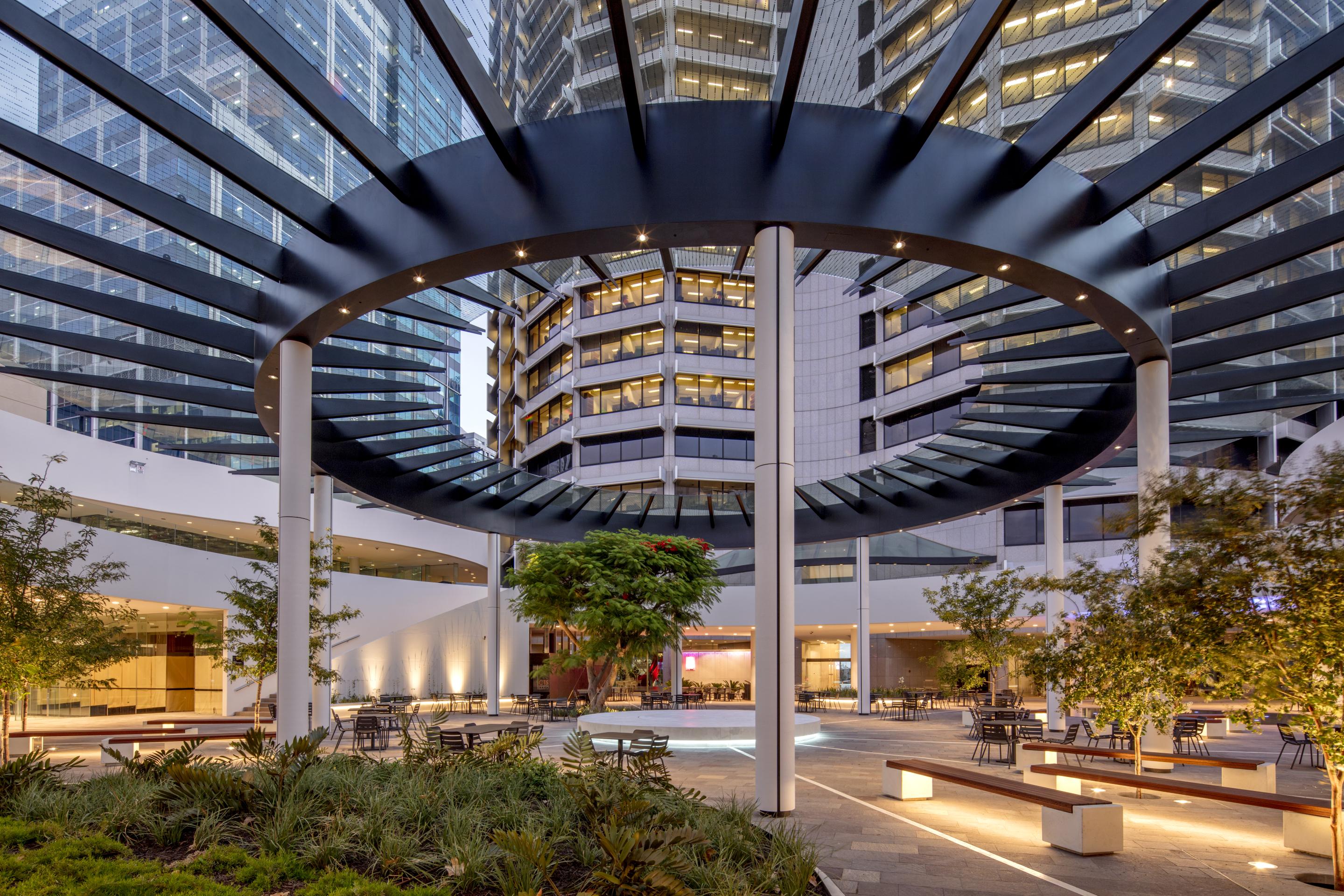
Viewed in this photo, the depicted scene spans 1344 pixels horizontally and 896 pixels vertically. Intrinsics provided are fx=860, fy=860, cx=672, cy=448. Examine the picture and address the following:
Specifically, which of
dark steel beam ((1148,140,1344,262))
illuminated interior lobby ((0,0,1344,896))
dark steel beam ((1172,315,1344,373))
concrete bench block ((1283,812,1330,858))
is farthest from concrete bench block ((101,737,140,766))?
dark steel beam ((1172,315,1344,373))

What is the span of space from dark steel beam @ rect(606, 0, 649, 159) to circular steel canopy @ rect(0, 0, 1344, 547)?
1.5 inches

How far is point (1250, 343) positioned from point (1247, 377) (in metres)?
1.78

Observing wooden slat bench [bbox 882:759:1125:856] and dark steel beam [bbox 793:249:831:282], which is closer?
wooden slat bench [bbox 882:759:1125:856]

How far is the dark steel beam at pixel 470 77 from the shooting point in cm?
747

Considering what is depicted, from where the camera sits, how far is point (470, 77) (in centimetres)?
833

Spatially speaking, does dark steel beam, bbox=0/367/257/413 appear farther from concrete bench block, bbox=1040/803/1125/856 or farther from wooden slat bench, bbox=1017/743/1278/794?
wooden slat bench, bbox=1017/743/1278/794

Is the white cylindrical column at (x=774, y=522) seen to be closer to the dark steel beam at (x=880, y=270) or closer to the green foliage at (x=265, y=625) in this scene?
the dark steel beam at (x=880, y=270)

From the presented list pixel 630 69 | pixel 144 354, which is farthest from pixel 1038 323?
pixel 144 354

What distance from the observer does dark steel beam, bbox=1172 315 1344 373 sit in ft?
40.1

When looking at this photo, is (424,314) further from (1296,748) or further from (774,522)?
(1296,748)

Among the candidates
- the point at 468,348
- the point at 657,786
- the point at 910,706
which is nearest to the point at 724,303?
the point at 468,348

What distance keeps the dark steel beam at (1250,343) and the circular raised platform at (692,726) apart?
975cm

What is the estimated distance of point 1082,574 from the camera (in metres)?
10.7

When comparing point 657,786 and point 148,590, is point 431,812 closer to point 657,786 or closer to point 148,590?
point 657,786
